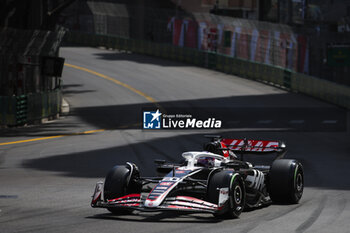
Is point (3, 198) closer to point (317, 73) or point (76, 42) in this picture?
point (317, 73)

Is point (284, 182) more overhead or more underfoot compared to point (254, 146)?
more underfoot

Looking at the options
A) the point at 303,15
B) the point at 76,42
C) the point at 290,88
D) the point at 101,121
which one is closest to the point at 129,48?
the point at 76,42

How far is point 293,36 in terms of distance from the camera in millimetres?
57875

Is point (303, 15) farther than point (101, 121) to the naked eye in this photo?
Yes

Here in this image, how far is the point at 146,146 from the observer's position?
26.2 meters

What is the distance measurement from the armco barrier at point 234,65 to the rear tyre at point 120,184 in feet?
107

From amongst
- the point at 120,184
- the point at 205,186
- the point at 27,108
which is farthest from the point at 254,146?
the point at 27,108

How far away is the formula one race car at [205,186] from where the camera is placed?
40.2ft

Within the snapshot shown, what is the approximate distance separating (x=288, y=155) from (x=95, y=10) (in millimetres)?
60655

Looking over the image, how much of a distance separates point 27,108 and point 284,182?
2182cm

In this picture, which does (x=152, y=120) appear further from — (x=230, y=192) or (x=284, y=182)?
(x=230, y=192)

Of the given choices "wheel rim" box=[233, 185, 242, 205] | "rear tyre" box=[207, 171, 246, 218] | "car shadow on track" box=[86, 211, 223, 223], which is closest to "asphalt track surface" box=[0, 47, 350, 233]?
"car shadow on track" box=[86, 211, 223, 223]

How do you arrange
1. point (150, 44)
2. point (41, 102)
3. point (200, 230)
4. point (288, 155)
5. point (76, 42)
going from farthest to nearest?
point (76, 42) < point (150, 44) < point (41, 102) < point (288, 155) < point (200, 230)

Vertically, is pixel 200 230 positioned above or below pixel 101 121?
above
